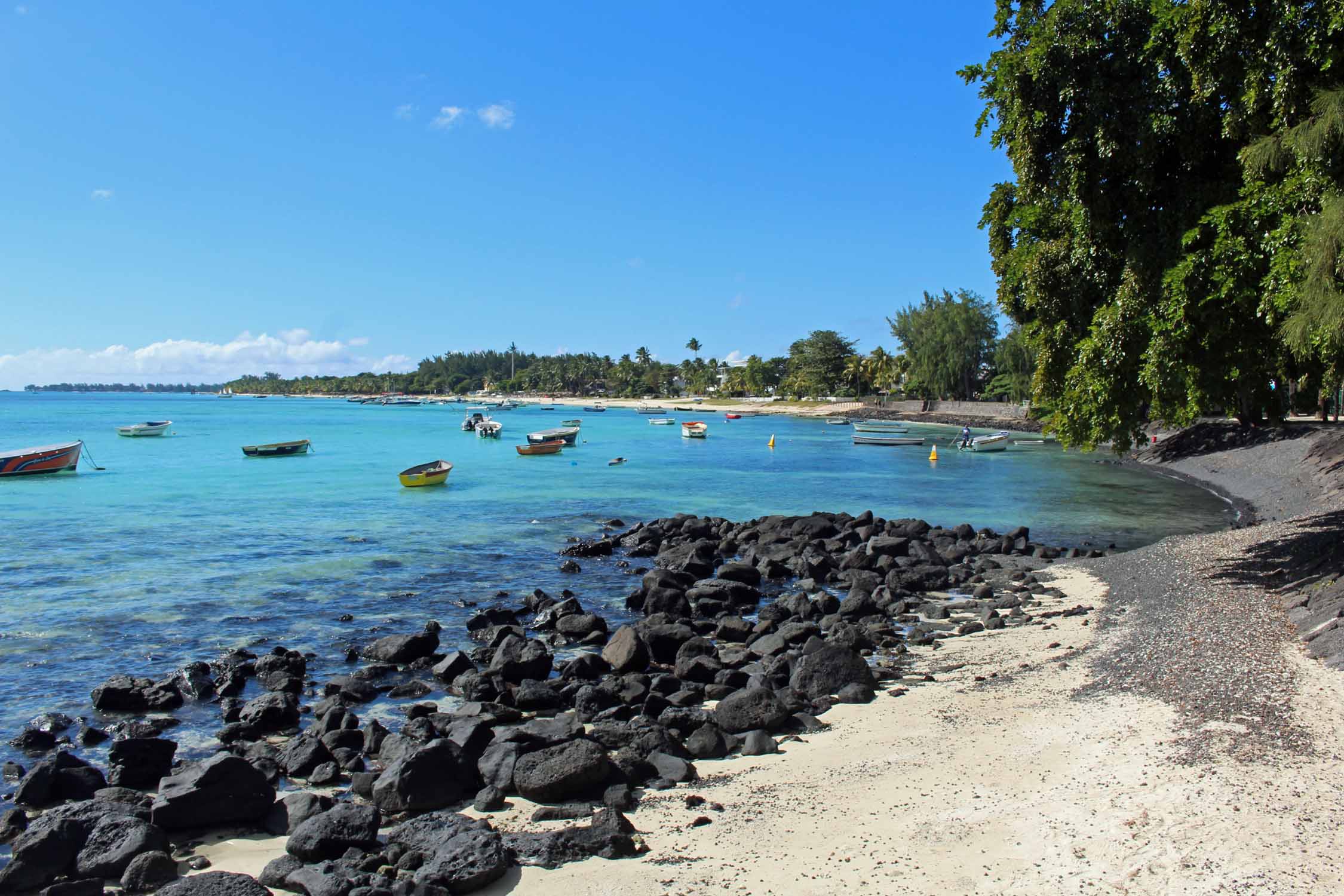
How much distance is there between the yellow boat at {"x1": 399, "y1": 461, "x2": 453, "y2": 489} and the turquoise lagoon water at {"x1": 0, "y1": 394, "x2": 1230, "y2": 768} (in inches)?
39.5

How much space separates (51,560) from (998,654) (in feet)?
84.0

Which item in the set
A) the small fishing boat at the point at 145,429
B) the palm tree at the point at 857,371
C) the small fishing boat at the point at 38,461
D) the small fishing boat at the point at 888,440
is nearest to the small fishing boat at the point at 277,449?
the small fishing boat at the point at 38,461

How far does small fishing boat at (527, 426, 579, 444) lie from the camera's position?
67.7m

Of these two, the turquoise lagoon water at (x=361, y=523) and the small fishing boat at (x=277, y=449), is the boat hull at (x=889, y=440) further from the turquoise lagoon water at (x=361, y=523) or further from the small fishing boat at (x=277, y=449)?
the small fishing boat at (x=277, y=449)

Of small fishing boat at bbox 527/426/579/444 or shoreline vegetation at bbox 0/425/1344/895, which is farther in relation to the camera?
small fishing boat at bbox 527/426/579/444

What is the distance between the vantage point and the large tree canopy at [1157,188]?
11766mm

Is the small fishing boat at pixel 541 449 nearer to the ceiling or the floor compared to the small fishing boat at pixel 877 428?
nearer to the floor

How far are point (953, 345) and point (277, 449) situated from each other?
8196 centimetres

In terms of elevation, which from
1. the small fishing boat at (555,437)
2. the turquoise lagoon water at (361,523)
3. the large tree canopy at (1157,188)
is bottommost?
the turquoise lagoon water at (361,523)

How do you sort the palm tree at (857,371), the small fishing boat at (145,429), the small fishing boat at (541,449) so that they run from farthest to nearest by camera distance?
the palm tree at (857,371)
the small fishing boat at (145,429)
the small fishing boat at (541,449)

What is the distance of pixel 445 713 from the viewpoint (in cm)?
1208

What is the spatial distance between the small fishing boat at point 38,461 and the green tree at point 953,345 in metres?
93.6

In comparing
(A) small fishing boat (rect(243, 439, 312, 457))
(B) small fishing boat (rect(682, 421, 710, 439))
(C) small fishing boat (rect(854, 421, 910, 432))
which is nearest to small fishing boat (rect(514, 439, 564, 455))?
(A) small fishing boat (rect(243, 439, 312, 457))

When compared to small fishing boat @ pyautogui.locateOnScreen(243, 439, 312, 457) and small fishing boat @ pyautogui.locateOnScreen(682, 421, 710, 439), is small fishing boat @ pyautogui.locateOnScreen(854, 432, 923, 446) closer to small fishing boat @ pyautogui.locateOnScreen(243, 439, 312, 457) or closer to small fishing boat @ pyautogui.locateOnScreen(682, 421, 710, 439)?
small fishing boat @ pyautogui.locateOnScreen(682, 421, 710, 439)
